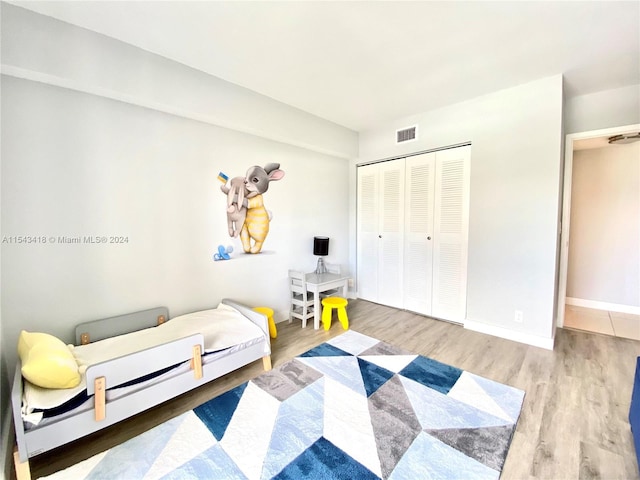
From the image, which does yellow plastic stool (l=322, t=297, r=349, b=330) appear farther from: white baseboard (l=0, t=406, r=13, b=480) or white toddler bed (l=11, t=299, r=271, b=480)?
white baseboard (l=0, t=406, r=13, b=480)

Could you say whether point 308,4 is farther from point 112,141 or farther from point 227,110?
point 112,141

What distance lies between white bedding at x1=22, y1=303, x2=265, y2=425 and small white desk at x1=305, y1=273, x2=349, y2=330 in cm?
95

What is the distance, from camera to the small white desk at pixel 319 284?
3125 mm

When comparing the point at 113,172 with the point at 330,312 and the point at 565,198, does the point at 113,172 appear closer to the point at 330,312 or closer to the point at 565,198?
the point at 330,312

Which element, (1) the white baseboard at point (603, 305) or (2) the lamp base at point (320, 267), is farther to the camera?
(2) the lamp base at point (320, 267)

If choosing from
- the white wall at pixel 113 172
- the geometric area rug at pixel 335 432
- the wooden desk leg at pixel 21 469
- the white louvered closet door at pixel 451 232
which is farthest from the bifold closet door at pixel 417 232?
the wooden desk leg at pixel 21 469

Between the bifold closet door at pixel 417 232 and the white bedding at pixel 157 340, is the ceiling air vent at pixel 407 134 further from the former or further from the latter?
the white bedding at pixel 157 340

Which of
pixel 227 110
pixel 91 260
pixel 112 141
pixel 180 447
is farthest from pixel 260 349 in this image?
pixel 227 110

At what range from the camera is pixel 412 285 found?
359cm

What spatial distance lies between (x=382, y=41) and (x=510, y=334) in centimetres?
302

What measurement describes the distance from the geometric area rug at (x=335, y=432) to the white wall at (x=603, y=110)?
2770 millimetres

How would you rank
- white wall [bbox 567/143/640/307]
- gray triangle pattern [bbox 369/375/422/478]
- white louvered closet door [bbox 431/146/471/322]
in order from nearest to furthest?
gray triangle pattern [bbox 369/375/422/478], white louvered closet door [bbox 431/146/471/322], white wall [bbox 567/143/640/307]

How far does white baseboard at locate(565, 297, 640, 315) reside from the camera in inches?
139

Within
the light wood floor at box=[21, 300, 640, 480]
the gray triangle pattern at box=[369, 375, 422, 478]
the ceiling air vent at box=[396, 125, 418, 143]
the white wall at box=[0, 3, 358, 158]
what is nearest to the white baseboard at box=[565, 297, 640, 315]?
the light wood floor at box=[21, 300, 640, 480]
